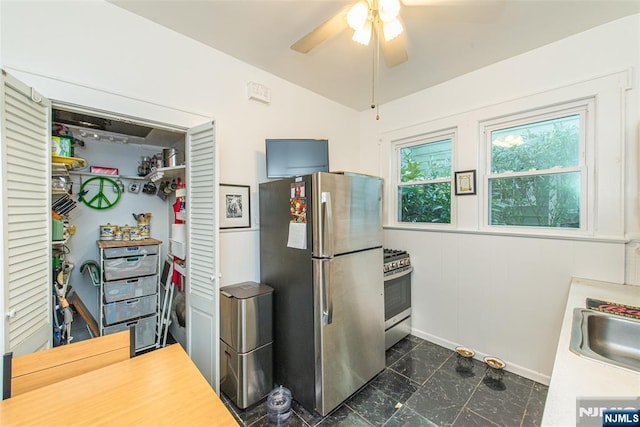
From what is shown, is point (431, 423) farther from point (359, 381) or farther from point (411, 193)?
point (411, 193)

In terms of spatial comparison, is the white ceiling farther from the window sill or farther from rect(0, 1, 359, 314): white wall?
the window sill

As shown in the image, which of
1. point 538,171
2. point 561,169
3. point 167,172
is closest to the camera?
point 561,169

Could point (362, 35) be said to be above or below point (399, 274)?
above

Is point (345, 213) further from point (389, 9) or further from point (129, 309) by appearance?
point (129, 309)

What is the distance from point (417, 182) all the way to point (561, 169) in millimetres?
1232

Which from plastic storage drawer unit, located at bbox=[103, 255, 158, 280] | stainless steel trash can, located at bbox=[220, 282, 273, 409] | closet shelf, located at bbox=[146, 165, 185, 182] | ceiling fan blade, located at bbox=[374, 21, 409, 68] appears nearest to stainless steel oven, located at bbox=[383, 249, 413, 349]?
stainless steel trash can, located at bbox=[220, 282, 273, 409]

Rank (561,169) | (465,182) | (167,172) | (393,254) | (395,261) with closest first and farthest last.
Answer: (561,169), (167,172), (465,182), (395,261), (393,254)

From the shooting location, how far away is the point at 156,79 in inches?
72.7

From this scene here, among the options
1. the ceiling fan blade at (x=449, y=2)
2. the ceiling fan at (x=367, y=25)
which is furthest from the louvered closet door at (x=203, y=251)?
the ceiling fan blade at (x=449, y=2)

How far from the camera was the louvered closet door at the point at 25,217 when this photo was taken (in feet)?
3.77

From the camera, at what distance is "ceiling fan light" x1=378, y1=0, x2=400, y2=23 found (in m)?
1.26

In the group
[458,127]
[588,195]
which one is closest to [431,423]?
[588,195]

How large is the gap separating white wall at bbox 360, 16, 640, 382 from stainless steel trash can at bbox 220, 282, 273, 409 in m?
1.78

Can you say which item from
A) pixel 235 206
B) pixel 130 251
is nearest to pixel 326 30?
pixel 235 206
